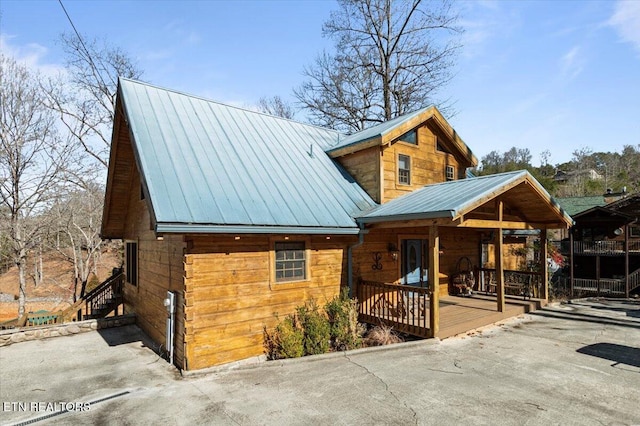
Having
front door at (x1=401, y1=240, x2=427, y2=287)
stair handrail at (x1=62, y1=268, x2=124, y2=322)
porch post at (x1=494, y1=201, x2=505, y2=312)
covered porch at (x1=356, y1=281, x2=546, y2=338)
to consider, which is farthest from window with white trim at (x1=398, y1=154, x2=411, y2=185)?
stair handrail at (x1=62, y1=268, x2=124, y2=322)

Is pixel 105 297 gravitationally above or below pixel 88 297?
below

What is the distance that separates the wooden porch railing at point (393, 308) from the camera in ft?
27.7

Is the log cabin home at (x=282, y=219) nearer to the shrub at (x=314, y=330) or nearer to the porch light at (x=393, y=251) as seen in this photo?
the porch light at (x=393, y=251)

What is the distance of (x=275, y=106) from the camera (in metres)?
31.6

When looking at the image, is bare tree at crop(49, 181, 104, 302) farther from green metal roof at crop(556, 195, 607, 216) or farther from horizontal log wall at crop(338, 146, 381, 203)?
green metal roof at crop(556, 195, 607, 216)

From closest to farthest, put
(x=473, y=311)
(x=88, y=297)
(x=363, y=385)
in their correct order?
(x=363, y=385) < (x=473, y=311) < (x=88, y=297)

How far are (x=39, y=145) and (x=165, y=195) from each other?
14.8 metres

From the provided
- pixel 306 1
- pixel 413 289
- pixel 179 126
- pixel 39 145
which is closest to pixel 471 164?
pixel 413 289

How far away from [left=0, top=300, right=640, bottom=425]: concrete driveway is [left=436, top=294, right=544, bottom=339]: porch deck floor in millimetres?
329

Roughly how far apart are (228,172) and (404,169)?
6.04m

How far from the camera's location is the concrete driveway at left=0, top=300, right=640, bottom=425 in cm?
506

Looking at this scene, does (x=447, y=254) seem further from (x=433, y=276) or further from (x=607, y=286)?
(x=607, y=286)

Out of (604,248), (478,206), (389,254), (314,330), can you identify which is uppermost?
(478,206)

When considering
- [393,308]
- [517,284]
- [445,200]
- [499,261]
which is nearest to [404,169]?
[445,200]
